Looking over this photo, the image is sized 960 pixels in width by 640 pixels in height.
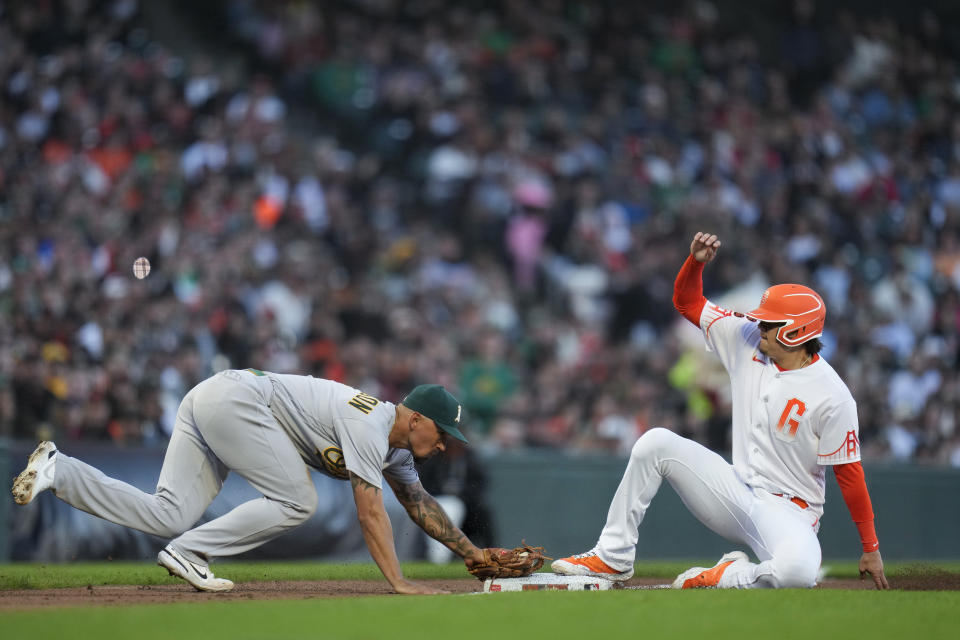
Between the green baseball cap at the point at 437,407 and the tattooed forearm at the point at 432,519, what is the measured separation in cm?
58

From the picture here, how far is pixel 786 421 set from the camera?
19.3ft

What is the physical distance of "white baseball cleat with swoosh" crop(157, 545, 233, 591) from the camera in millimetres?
5398

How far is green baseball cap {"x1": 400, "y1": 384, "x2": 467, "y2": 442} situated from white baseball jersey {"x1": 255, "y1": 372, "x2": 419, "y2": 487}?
0.17 meters

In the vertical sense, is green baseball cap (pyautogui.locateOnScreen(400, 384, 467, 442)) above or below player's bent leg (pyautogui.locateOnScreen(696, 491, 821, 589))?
above

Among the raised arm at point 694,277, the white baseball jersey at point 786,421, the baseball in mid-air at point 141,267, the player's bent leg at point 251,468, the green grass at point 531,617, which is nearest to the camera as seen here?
the green grass at point 531,617

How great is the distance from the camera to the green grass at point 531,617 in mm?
4211

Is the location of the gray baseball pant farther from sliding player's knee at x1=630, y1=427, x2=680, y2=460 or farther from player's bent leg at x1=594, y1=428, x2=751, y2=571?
sliding player's knee at x1=630, y1=427, x2=680, y2=460

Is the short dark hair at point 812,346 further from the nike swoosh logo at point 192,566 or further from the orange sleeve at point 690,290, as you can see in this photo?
the nike swoosh logo at point 192,566

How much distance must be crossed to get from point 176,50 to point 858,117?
919 centimetres

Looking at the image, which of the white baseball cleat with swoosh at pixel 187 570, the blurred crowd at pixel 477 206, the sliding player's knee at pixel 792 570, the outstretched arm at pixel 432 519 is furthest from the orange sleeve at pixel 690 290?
the blurred crowd at pixel 477 206

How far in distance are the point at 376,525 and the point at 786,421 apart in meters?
2.14

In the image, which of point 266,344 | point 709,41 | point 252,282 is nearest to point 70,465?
point 266,344

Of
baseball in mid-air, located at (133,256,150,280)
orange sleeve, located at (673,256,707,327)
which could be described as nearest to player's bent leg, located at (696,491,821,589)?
orange sleeve, located at (673,256,707,327)

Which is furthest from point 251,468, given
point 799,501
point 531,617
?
point 799,501
